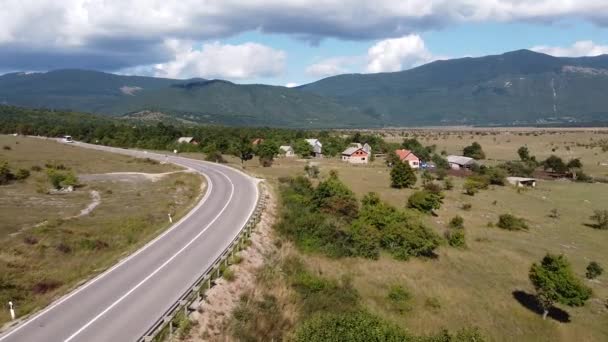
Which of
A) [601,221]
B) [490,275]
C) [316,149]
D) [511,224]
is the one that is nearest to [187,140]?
[316,149]

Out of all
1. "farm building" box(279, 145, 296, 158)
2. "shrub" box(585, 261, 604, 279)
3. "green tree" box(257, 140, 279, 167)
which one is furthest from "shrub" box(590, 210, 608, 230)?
"farm building" box(279, 145, 296, 158)

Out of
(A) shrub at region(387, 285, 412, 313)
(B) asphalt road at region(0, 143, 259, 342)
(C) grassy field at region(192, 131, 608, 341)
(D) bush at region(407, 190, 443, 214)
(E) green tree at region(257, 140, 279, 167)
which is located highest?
(B) asphalt road at region(0, 143, 259, 342)

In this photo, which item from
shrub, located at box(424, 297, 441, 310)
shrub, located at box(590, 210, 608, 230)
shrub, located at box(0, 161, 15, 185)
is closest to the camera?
shrub, located at box(424, 297, 441, 310)

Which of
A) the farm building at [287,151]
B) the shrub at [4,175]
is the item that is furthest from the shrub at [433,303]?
the farm building at [287,151]

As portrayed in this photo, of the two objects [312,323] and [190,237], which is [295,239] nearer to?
[190,237]

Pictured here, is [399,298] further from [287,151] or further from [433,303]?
[287,151]

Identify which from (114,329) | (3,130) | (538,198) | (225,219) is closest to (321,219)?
(225,219)

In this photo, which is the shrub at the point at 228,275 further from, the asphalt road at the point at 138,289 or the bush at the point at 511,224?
the bush at the point at 511,224

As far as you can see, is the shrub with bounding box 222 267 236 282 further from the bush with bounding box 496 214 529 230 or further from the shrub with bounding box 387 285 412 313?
the bush with bounding box 496 214 529 230
